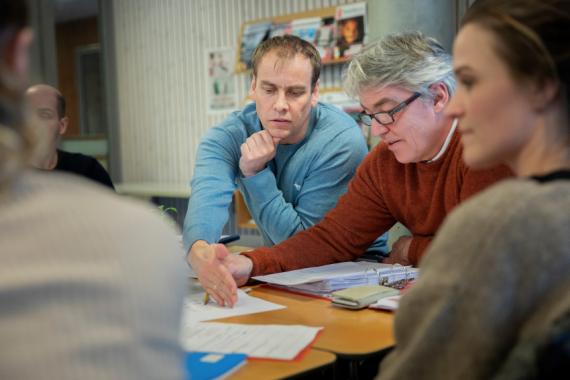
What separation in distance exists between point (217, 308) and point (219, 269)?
144 millimetres

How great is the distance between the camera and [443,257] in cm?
85

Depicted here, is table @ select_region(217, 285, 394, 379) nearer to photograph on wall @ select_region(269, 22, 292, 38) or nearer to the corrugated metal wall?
photograph on wall @ select_region(269, 22, 292, 38)

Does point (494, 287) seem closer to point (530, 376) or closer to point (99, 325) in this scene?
point (530, 376)

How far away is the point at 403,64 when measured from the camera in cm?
200

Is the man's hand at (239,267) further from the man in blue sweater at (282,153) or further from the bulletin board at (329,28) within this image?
the bulletin board at (329,28)

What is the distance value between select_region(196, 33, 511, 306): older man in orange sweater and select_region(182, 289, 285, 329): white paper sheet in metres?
0.16

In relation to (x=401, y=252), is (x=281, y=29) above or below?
above

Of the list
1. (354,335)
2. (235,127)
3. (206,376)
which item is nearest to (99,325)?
(206,376)

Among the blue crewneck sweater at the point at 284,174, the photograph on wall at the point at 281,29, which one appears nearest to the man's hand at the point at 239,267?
the blue crewneck sweater at the point at 284,174

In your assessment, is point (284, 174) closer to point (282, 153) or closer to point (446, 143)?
point (282, 153)

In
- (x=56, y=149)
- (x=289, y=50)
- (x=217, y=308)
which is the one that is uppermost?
(x=289, y=50)

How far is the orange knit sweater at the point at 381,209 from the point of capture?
78.8 inches

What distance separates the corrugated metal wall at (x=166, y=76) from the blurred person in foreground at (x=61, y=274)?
472 centimetres

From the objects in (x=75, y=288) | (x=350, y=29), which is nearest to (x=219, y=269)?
(x=75, y=288)
